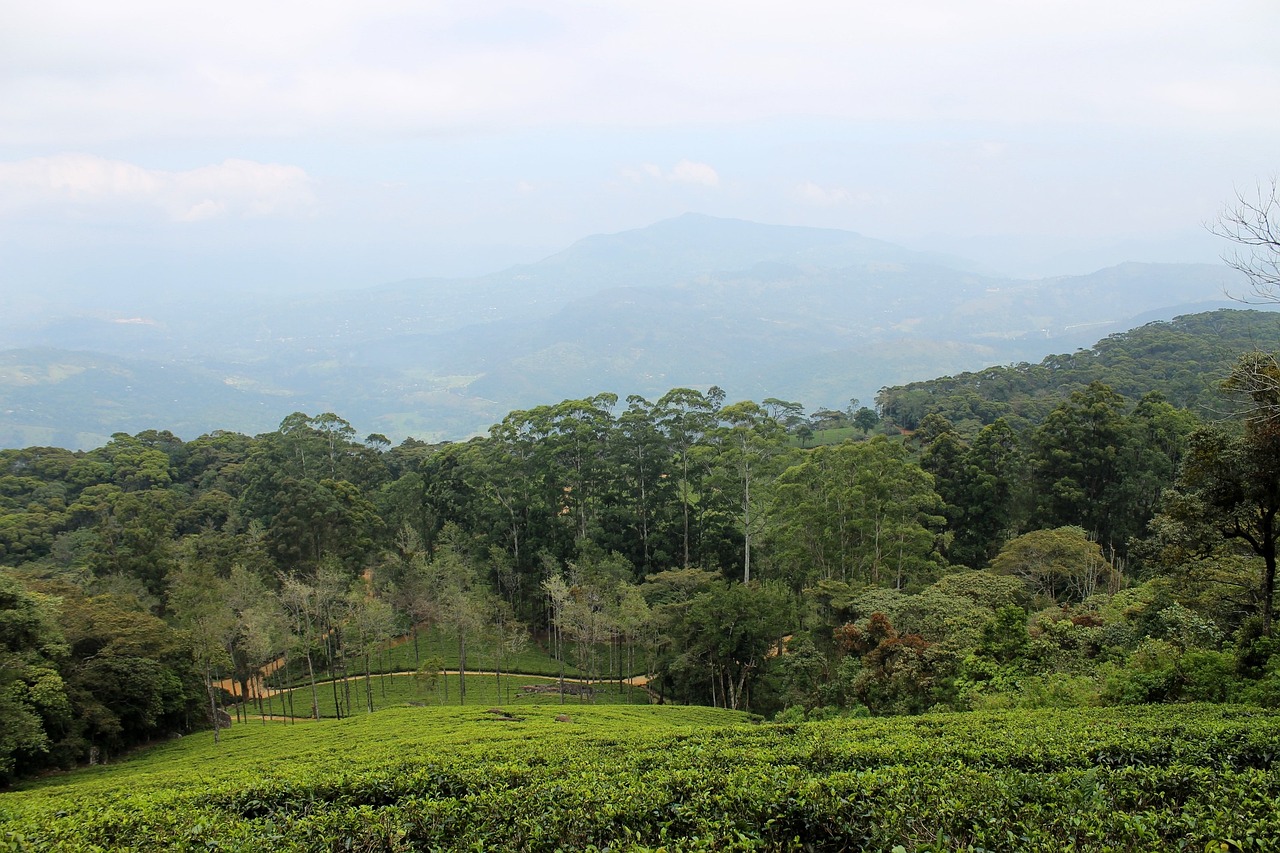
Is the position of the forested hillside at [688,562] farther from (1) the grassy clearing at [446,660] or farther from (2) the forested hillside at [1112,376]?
(2) the forested hillside at [1112,376]

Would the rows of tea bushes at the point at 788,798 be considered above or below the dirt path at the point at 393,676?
above

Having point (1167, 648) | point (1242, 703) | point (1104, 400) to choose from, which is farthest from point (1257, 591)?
point (1104, 400)

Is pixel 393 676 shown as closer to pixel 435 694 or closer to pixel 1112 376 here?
pixel 435 694

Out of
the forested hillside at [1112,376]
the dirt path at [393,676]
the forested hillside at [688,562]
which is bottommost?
the dirt path at [393,676]

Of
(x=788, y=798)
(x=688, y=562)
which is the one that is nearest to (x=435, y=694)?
(x=688, y=562)

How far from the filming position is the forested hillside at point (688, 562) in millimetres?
17188

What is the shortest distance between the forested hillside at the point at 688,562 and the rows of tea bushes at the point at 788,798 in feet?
19.0

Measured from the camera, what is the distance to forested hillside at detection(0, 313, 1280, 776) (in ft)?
56.4

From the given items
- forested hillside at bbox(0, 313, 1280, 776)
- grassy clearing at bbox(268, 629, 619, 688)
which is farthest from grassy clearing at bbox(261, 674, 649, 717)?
forested hillside at bbox(0, 313, 1280, 776)

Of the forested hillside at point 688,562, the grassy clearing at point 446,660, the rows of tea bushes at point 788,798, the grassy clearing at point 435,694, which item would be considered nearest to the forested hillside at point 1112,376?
the forested hillside at point 688,562

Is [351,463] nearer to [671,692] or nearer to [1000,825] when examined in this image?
[671,692]

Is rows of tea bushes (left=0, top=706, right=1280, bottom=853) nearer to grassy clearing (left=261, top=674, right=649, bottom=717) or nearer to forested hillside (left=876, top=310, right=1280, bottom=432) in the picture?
grassy clearing (left=261, top=674, right=649, bottom=717)

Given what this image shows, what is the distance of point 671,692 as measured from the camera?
3059cm

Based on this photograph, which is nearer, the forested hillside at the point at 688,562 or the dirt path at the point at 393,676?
the forested hillside at the point at 688,562
